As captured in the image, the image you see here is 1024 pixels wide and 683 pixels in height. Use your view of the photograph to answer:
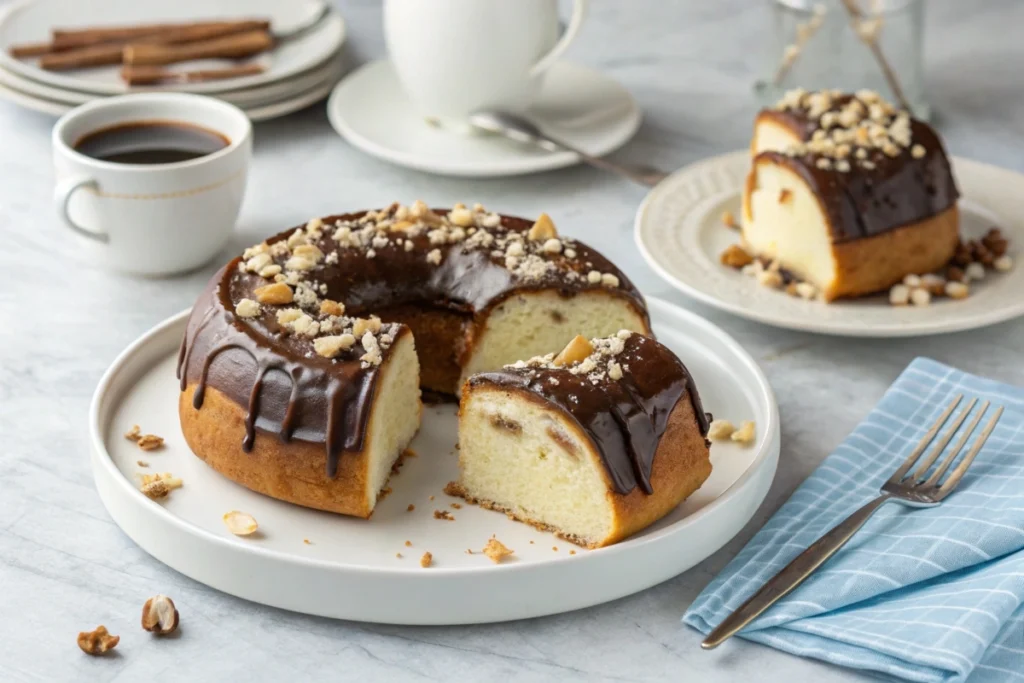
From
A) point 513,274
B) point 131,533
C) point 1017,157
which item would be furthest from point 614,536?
point 1017,157

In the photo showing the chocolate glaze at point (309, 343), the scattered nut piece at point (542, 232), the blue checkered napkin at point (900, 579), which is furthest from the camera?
the scattered nut piece at point (542, 232)

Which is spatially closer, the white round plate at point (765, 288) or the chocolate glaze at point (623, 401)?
the chocolate glaze at point (623, 401)

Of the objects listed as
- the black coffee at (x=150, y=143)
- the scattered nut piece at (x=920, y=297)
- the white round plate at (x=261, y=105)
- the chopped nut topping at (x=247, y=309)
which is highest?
the chopped nut topping at (x=247, y=309)

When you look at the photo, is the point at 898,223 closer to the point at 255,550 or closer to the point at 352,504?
the point at 352,504

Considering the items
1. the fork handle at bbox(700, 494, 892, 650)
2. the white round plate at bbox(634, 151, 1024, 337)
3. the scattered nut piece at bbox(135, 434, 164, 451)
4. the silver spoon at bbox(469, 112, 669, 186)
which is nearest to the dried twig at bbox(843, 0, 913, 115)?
the white round plate at bbox(634, 151, 1024, 337)

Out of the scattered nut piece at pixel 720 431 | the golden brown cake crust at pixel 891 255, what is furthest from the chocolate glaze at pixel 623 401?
the golden brown cake crust at pixel 891 255

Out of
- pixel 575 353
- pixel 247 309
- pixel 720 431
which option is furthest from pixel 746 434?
pixel 247 309

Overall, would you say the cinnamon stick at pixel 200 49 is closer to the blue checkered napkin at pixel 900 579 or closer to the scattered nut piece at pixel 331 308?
the scattered nut piece at pixel 331 308
